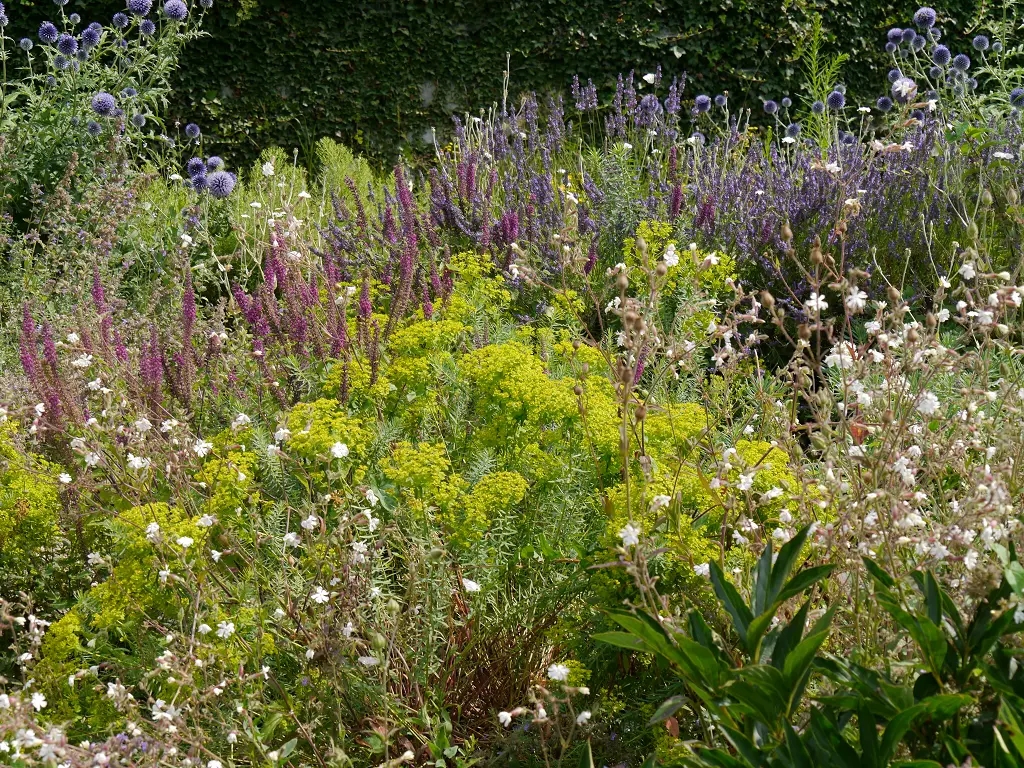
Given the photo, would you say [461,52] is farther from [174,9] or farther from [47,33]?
[47,33]

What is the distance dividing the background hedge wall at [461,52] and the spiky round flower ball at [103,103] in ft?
7.75

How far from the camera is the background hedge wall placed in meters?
7.89

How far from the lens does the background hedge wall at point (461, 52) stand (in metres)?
7.89

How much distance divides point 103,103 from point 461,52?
3.36 meters

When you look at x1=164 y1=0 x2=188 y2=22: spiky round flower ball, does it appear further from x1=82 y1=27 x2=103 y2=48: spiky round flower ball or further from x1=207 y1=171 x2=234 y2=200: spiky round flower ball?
x1=207 y1=171 x2=234 y2=200: spiky round flower ball

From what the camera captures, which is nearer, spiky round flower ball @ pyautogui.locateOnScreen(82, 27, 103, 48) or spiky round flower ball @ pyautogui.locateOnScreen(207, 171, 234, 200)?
spiky round flower ball @ pyautogui.locateOnScreen(207, 171, 234, 200)

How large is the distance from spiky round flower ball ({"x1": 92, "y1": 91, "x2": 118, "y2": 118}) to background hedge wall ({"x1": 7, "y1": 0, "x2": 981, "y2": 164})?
2362mm

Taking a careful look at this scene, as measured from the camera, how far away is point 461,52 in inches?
317

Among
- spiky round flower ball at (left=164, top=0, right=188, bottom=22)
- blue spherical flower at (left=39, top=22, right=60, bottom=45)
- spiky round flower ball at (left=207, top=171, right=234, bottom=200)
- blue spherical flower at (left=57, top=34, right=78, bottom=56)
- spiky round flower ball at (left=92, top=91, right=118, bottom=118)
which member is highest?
spiky round flower ball at (left=164, top=0, right=188, bottom=22)

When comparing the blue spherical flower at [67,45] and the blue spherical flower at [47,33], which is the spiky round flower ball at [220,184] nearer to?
the blue spherical flower at [67,45]

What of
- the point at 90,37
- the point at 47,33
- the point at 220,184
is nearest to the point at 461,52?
the point at 90,37

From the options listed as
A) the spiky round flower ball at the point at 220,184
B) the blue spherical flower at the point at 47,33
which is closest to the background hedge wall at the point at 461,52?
the blue spherical flower at the point at 47,33

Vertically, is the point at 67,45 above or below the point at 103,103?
above

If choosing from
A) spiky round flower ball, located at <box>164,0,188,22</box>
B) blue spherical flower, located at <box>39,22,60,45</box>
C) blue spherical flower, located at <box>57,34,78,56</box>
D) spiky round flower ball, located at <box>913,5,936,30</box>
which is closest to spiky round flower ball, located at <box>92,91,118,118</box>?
blue spherical flower, located at <box>57,34,78,56</box>
